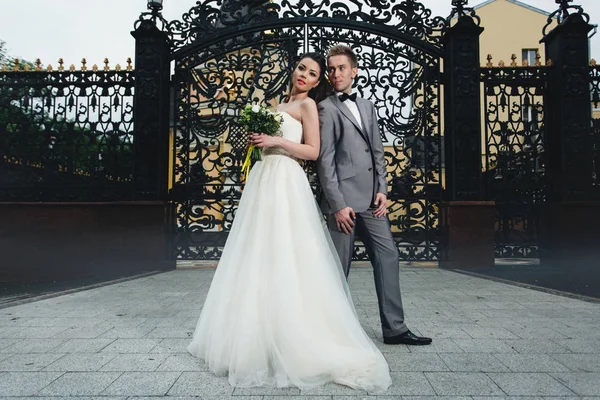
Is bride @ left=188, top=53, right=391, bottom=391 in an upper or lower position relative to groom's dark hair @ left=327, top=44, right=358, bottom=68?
lower

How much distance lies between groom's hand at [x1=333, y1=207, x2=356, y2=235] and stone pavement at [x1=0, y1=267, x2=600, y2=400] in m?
0.90

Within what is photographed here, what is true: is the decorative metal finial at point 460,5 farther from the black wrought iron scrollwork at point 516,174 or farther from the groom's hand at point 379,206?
the groom's hand at point 379,206

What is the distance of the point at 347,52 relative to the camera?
337cm

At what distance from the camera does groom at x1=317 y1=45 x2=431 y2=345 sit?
10.9 feet

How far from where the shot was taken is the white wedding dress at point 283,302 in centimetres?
257

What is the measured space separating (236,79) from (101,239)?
Result: 377 cm

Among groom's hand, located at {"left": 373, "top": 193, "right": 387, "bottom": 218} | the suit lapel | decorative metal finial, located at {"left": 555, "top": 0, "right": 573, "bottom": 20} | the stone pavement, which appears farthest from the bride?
decorative metal finial, located at {"left": 555, "top": 0, "right": 573, "bottom": 20}

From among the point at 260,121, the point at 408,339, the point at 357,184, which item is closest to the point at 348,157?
the point at 357,184

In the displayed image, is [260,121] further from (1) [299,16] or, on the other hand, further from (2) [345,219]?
(1) [299,16]

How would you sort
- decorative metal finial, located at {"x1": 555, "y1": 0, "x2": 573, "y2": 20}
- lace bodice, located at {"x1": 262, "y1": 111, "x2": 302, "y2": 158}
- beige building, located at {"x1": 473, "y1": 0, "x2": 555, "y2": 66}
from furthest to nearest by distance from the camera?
beige building, located at {"x1": 473, "y1": 0, "x2": 555, "y2": 66}
decorative metal finial, located at {"x1": 555, "y1": 0, "x2": 573, "y2": 20}
lace bodice, located at {"x1": 262, "y1": 111, "x2": 302, "y2": 158}

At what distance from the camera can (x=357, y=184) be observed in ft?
11.1

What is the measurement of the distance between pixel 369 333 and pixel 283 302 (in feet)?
4.24

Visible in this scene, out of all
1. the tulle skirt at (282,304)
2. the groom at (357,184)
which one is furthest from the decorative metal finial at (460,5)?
the tulle skirt at (282,304)

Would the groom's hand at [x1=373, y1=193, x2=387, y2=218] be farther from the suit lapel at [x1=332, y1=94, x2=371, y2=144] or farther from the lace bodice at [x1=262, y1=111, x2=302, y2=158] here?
the lace bodice at [x1=262, y1=111, x2=302, y2=158]
